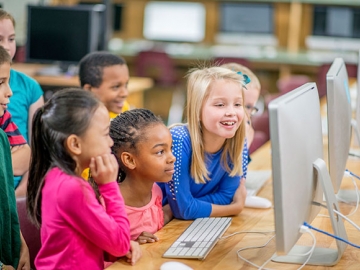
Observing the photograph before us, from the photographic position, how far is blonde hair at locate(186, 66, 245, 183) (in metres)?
2.28

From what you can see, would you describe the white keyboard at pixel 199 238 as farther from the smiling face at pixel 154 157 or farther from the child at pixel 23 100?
the child at pixel 23 100

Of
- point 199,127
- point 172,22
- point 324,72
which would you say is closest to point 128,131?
point 199,127

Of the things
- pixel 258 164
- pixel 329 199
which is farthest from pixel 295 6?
pixel 329 199

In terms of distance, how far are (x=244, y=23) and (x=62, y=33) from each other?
336cm

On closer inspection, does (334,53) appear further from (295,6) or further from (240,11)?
(240,11)

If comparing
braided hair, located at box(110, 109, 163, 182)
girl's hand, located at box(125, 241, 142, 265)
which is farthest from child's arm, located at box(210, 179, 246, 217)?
girl's hand, located at box(125, 241, 142, 265)

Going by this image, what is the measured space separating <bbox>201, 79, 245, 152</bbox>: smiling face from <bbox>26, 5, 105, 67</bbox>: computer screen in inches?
125

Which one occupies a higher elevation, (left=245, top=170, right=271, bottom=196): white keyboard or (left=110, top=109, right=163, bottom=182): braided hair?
(left=110, top=109, right=163, bottom=182): braided hair

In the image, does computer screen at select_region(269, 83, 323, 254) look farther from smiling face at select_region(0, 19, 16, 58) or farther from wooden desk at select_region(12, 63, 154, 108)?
wooden desk at select_region(12, 63, 154, 108)

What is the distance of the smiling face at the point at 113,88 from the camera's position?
3.24 metres

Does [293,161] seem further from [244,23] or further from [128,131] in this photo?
[244,23]

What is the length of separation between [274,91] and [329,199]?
21.0 feet

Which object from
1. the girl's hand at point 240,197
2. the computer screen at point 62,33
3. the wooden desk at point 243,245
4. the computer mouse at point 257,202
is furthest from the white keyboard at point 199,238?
the computer screen at point 62,33

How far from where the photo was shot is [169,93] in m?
8.46
